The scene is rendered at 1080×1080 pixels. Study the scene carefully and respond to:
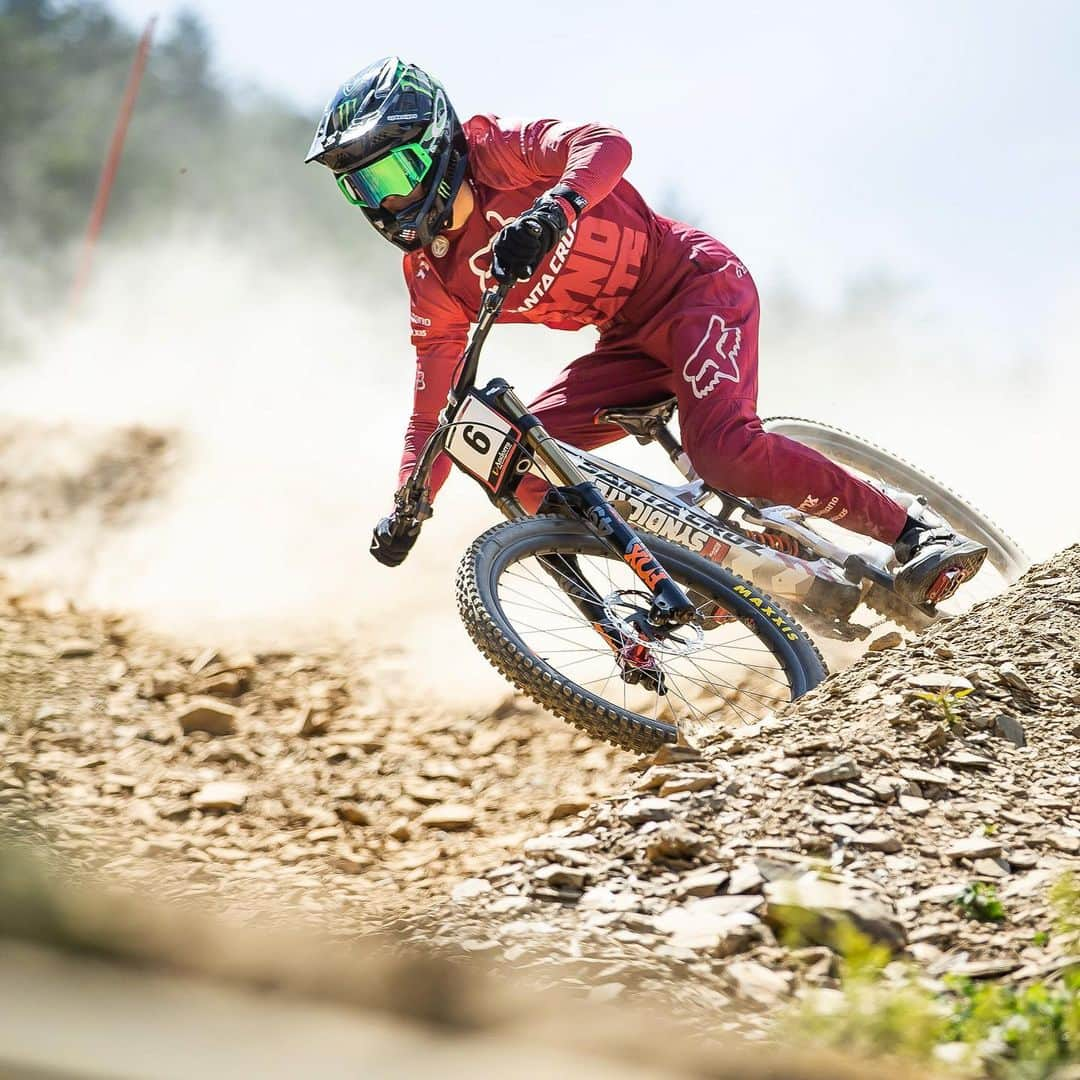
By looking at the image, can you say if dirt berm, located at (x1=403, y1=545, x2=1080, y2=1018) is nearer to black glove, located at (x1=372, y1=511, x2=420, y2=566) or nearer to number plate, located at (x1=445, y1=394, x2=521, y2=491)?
number plate, located at (x1=445, y1=394, x2=521, y2=491)

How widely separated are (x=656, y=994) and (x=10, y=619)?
18.1 feet

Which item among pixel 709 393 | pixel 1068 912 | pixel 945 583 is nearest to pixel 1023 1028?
pixel 1068 912

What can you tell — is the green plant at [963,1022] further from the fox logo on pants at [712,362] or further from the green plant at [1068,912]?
the fox logo on pants at [712,362]

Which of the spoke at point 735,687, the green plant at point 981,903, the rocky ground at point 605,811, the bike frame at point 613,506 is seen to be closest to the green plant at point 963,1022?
the rocky ground at point 605,811

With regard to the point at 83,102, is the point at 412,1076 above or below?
below

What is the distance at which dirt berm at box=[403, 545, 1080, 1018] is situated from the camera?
2.14m

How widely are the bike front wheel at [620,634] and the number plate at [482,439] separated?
1.11 feet

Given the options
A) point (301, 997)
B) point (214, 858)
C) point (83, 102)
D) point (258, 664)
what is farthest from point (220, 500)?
point (83, 102)

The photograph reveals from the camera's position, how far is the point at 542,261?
454cm

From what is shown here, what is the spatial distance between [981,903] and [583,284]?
3307 mm

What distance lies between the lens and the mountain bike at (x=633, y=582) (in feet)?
12.8

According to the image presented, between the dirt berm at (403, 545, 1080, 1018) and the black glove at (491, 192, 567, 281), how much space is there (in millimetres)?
1785

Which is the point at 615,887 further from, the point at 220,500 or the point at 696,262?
the point at 220,500

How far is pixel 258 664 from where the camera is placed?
234 inches
